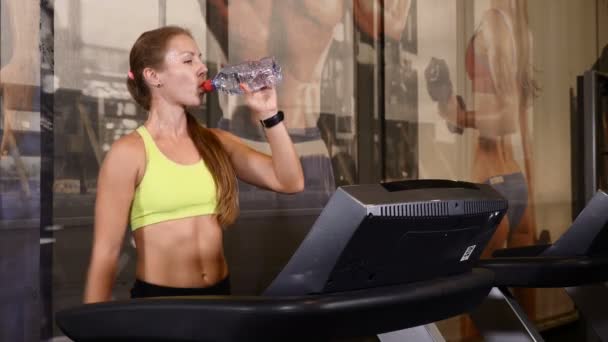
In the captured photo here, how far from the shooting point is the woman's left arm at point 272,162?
75.6 inches

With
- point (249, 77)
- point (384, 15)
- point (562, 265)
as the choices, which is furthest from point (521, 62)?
point (562, 265)

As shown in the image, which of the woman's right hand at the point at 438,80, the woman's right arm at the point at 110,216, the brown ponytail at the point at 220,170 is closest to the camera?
the woman's right arm at the point at 110,216

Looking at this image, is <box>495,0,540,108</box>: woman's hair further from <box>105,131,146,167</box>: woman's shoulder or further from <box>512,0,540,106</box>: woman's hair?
<box>105,131,146,167</box>: woman's shoulder

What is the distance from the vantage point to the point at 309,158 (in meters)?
3.07

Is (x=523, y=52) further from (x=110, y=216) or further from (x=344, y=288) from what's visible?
(x=344, y=288)

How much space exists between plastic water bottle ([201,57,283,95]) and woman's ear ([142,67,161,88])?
12cm

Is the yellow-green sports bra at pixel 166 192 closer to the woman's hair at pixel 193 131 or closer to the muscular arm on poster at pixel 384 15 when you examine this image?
the woman's hair at pixel 193 131

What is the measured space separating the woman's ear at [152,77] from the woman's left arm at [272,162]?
25 centimetres

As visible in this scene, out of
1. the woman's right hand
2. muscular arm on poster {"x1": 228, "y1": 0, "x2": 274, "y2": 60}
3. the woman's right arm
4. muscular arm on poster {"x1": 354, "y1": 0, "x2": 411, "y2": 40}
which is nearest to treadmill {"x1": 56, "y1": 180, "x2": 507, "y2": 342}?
the woman's right arm

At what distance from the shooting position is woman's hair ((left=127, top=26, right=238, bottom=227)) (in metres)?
1.93

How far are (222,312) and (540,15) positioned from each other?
14.4 ft

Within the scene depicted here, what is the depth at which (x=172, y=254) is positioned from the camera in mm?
1847

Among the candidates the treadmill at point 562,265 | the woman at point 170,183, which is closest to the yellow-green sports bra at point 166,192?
the woman at point 170,183

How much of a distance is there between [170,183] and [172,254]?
0.56 feet
